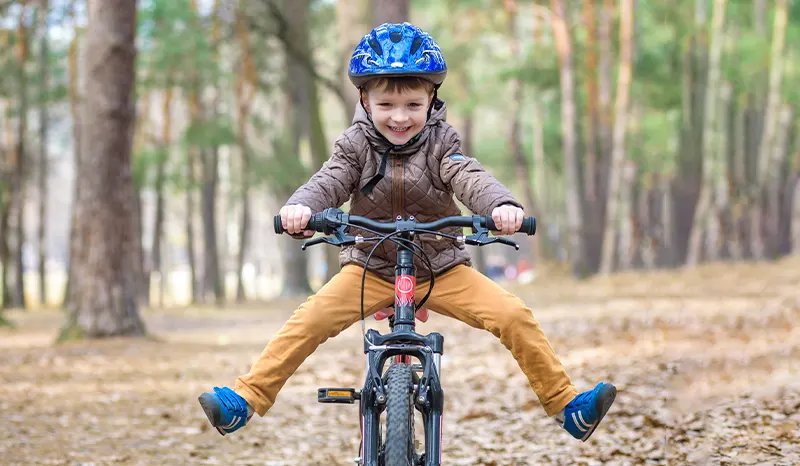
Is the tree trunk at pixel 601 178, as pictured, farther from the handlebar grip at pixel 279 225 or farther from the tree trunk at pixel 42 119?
the handlebar grip at pixel 279 225

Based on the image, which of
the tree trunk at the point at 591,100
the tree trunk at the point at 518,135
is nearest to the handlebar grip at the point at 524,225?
the tree trunk at the point at 591,100

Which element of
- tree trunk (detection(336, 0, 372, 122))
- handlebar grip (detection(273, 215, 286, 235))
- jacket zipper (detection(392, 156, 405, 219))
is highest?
tree trunk (detection(336, 0, 372, 122))

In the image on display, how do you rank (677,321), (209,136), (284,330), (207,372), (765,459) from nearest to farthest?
1. (284,330)
2. (765,459)
3. (207,372)
4. (677,321)
5. (209,136)

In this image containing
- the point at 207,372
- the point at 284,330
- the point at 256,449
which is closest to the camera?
the point at 284,330

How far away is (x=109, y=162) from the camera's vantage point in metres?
13.9

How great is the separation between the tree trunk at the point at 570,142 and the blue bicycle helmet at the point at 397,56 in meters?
22.3

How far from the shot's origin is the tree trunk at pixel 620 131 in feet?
82.8

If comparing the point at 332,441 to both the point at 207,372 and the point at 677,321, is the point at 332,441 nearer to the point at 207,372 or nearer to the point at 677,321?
the point at 207,372

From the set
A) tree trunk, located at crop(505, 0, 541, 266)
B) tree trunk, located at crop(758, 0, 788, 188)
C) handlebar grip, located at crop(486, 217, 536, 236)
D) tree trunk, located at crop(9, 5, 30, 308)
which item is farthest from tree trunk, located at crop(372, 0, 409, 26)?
tree trunk, located at crop(505, 0, 541, 266)

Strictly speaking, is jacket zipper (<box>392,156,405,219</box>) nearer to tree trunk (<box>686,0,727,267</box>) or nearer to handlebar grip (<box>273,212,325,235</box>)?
handlebar grip (<box>273,212,325,235</box>)

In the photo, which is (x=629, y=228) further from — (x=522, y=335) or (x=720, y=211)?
(x=522, y=335)

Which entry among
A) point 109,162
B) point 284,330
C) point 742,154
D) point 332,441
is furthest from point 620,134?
point 284,330

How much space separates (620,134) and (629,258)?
8406 millimetres

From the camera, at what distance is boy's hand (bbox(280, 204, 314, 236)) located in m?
4.11
